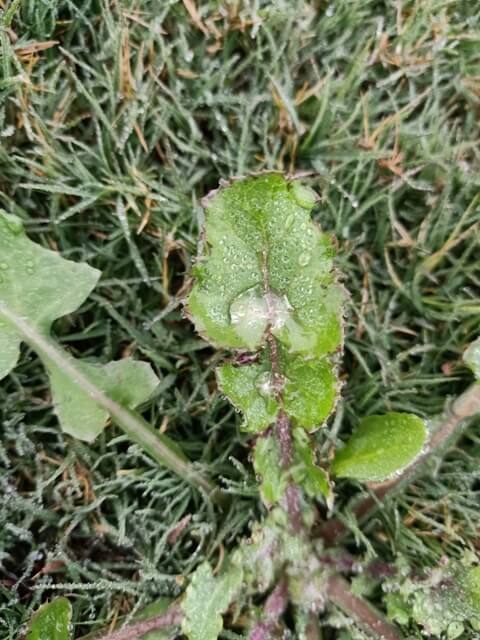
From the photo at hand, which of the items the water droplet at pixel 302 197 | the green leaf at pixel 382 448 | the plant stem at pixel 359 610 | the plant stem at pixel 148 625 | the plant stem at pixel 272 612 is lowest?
the plant stem at pixel 148 625

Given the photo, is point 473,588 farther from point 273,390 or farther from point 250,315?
point 250,315

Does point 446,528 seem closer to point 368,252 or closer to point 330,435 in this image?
point 330,435

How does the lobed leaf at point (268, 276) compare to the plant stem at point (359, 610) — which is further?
the plant stem at point (359, 610)

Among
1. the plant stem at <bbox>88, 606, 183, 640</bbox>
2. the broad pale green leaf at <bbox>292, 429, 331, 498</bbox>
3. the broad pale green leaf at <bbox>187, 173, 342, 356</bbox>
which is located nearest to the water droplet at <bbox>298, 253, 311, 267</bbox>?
the broad pale green leaf at <bbox>187, 173, 342, 356</bbox>

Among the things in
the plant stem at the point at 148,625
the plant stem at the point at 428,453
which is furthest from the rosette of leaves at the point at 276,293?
the plant stem at the point at 148,625

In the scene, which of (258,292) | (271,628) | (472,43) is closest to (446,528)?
(271,628)

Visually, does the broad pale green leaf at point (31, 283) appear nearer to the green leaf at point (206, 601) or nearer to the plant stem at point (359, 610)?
the green leaf at point (206, 601)
